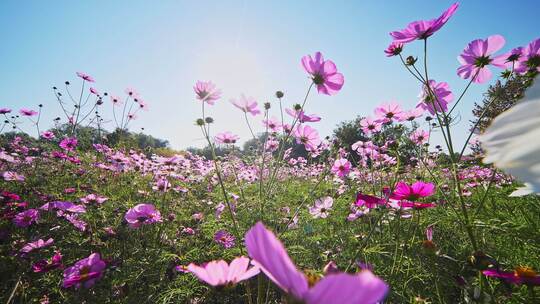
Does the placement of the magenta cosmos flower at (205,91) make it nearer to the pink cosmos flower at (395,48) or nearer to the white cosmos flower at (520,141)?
the pink cosmos flower at (395,48)

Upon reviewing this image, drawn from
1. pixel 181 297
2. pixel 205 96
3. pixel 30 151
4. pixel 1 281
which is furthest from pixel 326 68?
pixel 30 151

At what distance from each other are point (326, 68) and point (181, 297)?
1122 millimetres

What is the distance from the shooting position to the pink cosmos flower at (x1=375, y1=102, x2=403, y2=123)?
1.61 m

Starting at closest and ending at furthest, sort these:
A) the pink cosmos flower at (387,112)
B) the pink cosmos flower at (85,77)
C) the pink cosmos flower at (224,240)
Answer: the pink cosmos flower at (224,240), the pink cosmos flower at (387,112), the pink cosmos flower at (85,77)

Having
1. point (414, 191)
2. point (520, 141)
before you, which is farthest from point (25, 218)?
point (520, 141)

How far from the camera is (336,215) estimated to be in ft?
7.43

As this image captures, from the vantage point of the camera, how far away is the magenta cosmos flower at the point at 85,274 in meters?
0.85

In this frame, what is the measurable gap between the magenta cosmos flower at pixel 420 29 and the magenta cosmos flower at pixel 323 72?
0.83ft

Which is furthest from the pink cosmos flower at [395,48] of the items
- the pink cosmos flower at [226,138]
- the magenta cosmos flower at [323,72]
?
the pink cosmos flower at [226,138]

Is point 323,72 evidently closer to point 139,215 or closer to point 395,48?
point 395,48

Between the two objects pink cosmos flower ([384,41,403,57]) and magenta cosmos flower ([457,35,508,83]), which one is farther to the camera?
pink cosmos flower ([384,41,403,57])

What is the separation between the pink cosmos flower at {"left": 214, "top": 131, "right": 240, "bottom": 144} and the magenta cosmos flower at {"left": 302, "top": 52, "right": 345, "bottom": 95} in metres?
0.84

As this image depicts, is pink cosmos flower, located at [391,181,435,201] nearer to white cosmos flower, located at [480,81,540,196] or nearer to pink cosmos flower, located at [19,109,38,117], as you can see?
white cosmos flower, located at [480,81,540,196]

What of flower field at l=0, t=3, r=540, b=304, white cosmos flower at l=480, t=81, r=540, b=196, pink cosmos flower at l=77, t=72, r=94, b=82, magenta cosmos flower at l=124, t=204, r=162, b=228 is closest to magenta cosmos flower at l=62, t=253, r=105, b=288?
flower field at l=0, t=3, r=540, b=304
